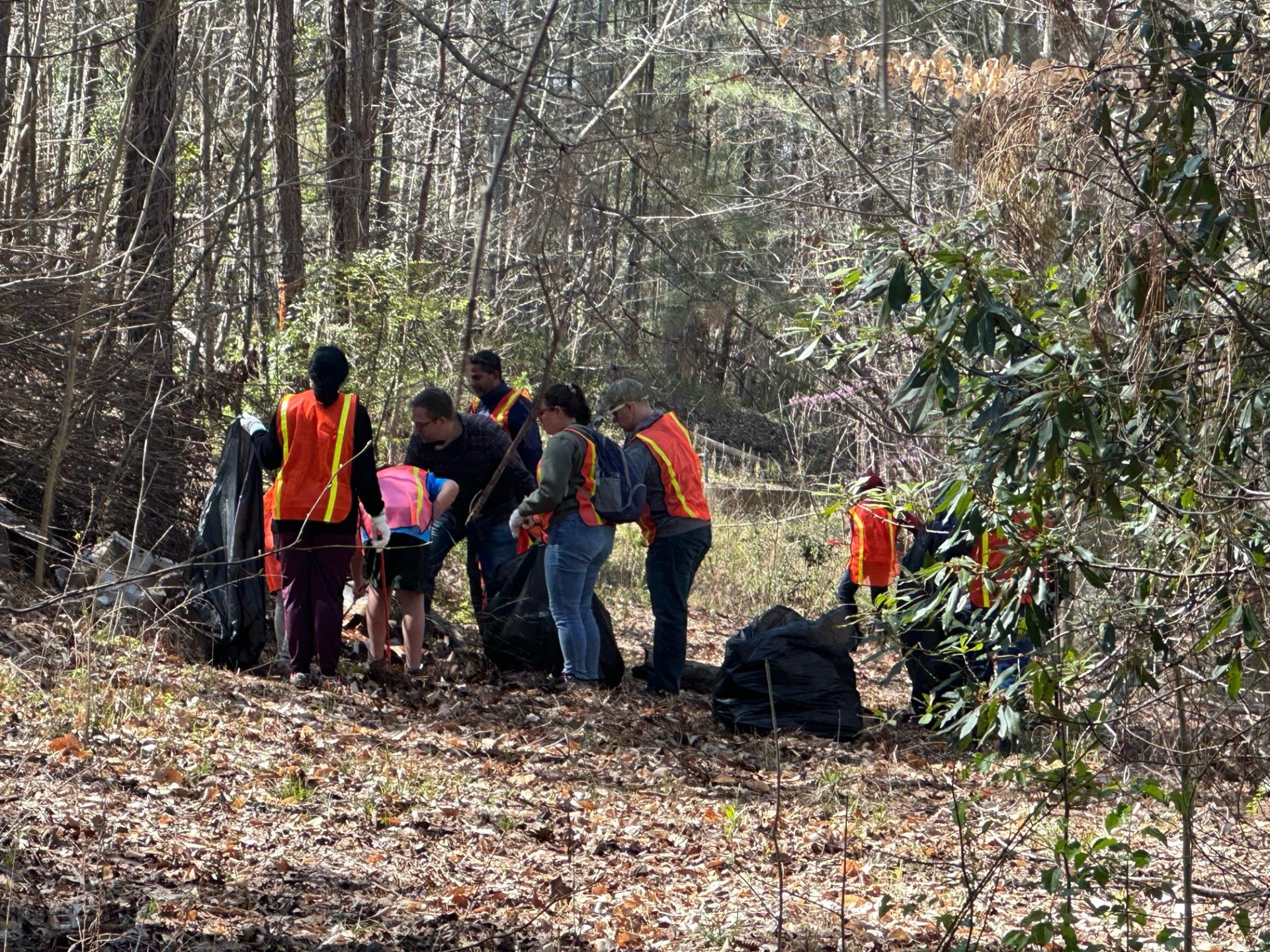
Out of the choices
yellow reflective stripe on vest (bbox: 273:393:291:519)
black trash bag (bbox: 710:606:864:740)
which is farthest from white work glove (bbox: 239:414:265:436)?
black trash bag (bbox: 710:606:864:740)

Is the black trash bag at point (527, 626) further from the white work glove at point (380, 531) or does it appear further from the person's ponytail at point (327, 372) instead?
the person's ponytail at point (327, 372)

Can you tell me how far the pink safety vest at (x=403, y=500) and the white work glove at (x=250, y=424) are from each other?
0.69m

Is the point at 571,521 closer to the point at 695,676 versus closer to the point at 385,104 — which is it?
the point at 695,676

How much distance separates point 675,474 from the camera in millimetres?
8180

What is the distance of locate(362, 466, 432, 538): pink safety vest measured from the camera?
7.66 m

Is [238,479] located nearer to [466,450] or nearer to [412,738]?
[466,450]

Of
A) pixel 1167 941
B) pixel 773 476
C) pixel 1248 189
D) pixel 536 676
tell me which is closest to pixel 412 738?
pixel 536 676

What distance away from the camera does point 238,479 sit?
7688 mm

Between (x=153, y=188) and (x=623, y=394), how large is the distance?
12.3 ft

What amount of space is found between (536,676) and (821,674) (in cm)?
172

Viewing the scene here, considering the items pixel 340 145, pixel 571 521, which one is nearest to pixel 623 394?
pixel 571 521

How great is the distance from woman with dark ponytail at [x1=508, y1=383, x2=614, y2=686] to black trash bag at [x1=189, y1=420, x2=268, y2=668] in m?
1.46

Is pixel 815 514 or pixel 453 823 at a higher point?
pixel 815 514

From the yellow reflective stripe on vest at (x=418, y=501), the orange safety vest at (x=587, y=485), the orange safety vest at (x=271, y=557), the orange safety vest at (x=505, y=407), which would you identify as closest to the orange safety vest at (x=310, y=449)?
the orange safety vest at (x=271, y=557)
